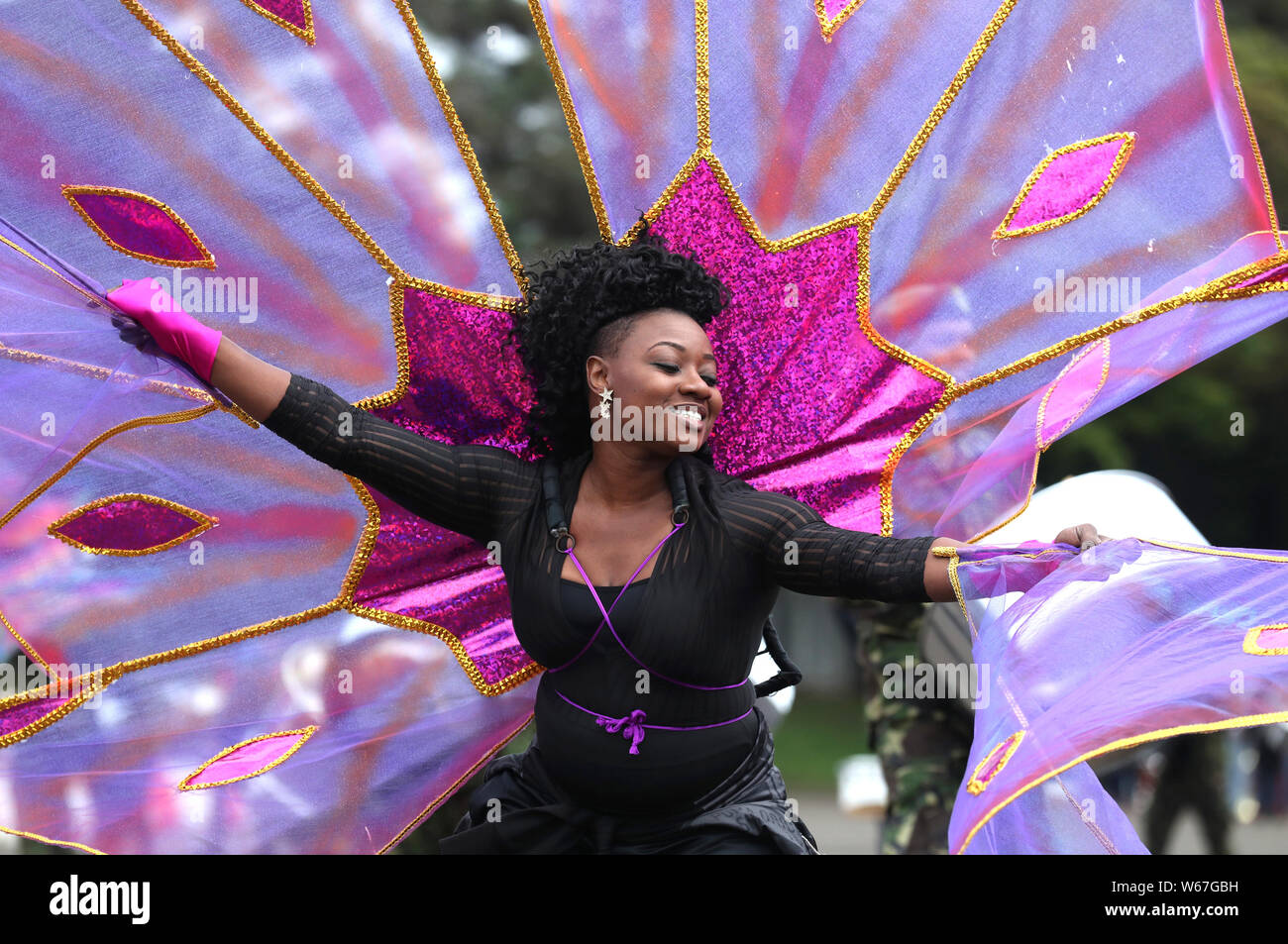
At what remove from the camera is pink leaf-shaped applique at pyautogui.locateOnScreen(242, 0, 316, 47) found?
3.01 metres

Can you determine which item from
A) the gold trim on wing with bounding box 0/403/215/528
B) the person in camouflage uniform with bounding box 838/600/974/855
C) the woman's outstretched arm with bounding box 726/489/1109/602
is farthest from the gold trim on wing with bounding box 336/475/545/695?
the person in camouflage uniform with bounding box 838/600/974/855

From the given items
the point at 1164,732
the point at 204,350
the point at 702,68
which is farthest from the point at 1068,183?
the point at 204,350

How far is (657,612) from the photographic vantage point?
103 inches

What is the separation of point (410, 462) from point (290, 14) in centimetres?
99

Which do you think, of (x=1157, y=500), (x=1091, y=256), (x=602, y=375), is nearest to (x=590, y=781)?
(x=602, y=375)

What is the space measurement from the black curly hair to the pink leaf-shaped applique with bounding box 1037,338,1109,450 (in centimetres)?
67

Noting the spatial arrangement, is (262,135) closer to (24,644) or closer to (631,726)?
(24,644)

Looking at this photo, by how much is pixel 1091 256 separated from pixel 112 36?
203cm

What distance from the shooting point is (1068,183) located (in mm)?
2992

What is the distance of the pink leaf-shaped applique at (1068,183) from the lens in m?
2.98

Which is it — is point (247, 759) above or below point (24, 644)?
below

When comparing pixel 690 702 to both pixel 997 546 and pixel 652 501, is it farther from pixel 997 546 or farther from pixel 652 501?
pixel 997 546

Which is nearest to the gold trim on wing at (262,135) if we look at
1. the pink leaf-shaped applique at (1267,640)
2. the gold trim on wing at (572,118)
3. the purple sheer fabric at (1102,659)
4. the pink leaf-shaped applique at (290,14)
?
the pink leaf-shaped applique at (290,14)

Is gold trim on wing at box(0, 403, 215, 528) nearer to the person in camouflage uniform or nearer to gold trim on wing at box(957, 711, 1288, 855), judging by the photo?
gold trim on wing at box(957, 711, 1288, 855)
